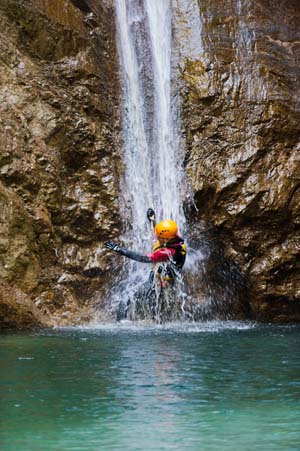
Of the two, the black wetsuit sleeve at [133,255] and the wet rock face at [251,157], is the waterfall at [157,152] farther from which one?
the black wetsuit sleeve at [133,255]

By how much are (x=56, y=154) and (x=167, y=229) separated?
297 centimetres

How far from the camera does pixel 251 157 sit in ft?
44.4

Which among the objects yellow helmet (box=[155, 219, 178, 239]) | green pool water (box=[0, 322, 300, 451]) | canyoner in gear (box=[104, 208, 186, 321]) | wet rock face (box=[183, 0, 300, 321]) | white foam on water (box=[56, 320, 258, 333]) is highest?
wet rock face (box=[183, 0, 300, 321])

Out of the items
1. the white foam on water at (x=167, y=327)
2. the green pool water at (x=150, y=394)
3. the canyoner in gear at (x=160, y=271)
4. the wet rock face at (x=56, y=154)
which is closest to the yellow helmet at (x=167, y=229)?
the canyoner in gear at (x=160, y=271)

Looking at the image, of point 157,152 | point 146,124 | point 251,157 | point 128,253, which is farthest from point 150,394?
point 146,124

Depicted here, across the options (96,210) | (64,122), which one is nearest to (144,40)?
(64,122)

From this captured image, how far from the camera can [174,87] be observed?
14.2 metres

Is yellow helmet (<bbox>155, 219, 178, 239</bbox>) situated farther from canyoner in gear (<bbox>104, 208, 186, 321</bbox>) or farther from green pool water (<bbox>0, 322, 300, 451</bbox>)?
green pool water (<bbox>0, 322, 300, 451</bbox>)

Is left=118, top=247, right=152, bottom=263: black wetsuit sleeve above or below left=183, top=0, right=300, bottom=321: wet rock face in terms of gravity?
below

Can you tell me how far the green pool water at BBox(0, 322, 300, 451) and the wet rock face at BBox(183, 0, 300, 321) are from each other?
148 inches

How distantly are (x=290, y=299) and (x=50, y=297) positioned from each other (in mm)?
4353

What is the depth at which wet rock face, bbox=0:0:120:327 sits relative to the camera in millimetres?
12305

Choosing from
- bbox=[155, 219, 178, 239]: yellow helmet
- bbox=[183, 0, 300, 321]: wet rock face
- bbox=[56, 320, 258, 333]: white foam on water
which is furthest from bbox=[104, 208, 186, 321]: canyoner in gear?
bbox=[183, 0, 300, 321]: wet rock face

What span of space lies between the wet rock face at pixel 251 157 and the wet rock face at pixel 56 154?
1.64 metres
